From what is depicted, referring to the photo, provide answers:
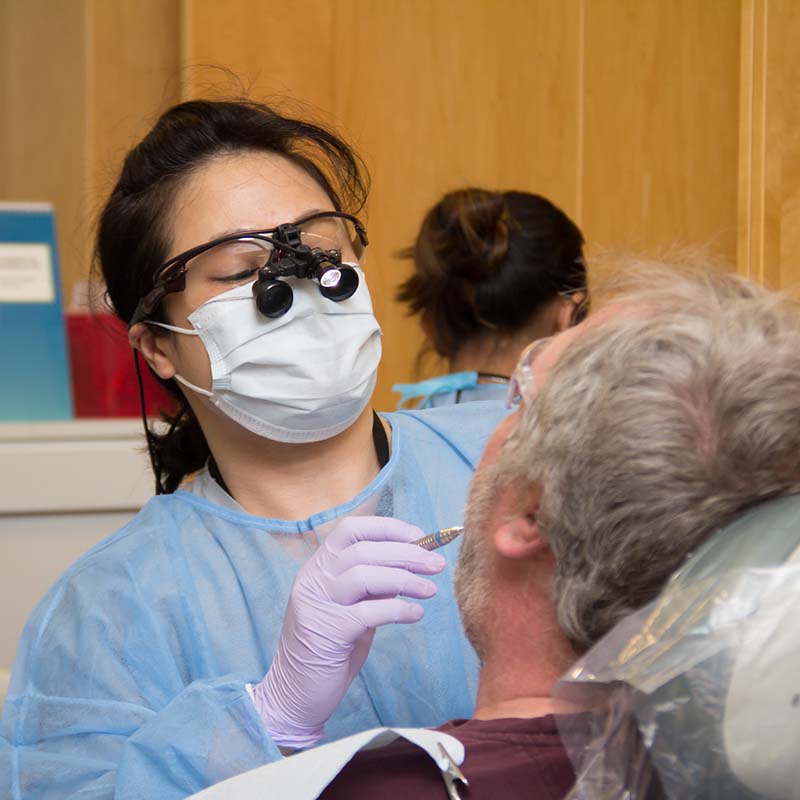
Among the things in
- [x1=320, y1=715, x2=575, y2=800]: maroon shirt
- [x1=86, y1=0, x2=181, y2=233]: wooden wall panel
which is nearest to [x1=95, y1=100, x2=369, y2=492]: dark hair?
[x1=320, y1=715, x2=575, y2=800]: maroon shirt

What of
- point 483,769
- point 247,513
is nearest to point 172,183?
point 247,513

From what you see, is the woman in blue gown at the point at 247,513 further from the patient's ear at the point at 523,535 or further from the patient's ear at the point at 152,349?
the patient's ear at the point at 523,535

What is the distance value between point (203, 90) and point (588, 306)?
206cm

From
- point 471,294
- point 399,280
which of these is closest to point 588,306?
point 471,294

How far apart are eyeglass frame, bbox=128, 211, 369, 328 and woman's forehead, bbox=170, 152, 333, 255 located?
0.02 metres

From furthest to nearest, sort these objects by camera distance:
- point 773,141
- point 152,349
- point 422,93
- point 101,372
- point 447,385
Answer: point 422,93
point 101,372
point 773,141
point 447,385
point 152,349

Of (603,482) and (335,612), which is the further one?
(335,612)

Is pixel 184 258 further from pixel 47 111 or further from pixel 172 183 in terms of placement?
pixel 47 111

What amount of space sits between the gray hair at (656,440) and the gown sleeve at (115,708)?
0.41m

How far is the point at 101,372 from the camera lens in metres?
3.10

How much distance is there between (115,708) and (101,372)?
6.37ft

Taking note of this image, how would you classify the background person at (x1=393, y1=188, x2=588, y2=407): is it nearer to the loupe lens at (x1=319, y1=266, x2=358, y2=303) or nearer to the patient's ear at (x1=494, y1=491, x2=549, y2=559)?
the loupe lens at (x1=319, y1=266, x2=358, y2=303)

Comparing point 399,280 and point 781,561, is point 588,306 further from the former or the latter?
point 399,280

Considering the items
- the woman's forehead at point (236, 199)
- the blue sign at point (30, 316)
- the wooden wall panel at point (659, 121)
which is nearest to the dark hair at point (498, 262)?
the wooden wall panel at point (659, 121)
